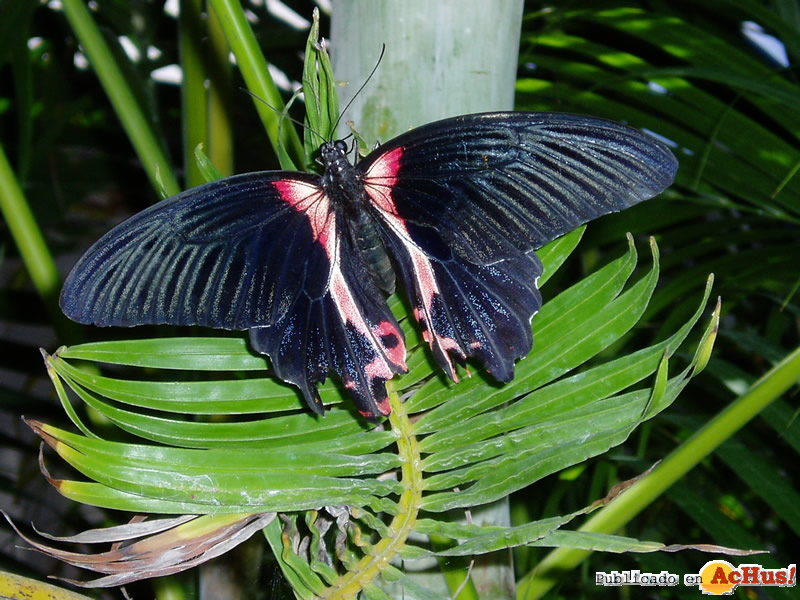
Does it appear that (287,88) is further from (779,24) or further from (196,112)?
(779,24)

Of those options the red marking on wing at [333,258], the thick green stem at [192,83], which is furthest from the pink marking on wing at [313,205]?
the thick green stem at [192,83]

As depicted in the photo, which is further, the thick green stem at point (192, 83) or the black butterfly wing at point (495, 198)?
the thick green stem at point (192, 83)

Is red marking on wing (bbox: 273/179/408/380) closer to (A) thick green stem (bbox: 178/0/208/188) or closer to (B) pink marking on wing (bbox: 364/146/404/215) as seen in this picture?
(B) pink marking on wing (bbox: 364/146/404/215)

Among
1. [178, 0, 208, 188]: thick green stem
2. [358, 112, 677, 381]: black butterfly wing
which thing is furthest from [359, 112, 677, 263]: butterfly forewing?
[178, 0, 208, 188]: thick green stem

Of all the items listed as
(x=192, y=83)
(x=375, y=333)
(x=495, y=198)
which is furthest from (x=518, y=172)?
(x=192, y=83)

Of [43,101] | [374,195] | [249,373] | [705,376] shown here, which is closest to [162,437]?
[249,373]

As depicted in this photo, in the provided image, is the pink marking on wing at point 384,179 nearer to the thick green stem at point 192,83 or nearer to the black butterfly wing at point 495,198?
the black butterfly wing at point 495,198
